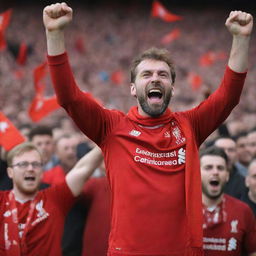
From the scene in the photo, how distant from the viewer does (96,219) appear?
447cm

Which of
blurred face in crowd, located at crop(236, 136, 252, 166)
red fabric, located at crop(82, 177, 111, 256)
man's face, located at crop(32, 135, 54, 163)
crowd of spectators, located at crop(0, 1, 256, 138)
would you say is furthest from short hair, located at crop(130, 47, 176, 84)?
crowd of spectators, located at crop(0, 1, 256, 138)

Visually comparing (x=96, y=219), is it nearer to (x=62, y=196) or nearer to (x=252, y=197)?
(x=62, y=196)

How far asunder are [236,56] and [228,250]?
149cm

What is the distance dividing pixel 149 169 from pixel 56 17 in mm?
783

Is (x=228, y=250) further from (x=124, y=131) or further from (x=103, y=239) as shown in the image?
(x=124, y=131)

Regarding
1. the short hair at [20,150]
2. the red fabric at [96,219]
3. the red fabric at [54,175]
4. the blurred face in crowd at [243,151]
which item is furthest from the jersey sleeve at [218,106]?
the blurred face in crowd at [243,151]

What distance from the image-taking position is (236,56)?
2.84 meters

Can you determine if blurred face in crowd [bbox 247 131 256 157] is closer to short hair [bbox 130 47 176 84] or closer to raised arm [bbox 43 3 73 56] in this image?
short hair [bbox 130 47 176 84]

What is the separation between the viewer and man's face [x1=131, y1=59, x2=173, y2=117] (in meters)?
2.89

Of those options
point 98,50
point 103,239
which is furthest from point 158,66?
point 98,50

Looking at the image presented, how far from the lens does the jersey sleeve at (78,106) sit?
269 cm

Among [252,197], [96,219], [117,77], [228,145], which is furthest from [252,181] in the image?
[117,77]

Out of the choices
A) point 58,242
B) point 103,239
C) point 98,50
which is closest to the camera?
point 58,242

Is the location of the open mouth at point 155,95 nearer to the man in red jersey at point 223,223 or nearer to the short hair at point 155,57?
the short hair at point 155,57
